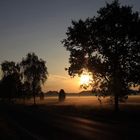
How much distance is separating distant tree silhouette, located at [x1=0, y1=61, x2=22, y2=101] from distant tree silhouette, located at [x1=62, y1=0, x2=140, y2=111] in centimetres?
7115

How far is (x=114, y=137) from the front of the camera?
59.3ft

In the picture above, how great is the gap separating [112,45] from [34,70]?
5125 centimetres

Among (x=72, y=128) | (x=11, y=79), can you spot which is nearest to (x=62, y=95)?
(x=11, y=79)

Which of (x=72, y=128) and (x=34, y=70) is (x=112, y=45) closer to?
(x=72, y=128)

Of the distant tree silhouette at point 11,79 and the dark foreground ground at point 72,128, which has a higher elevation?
the distant tree silhouette at point 11,79

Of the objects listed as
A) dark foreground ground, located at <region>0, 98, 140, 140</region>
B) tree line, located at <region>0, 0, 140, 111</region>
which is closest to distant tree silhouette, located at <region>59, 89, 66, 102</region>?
tree line, located at <region>0, 0, 140, 111</region>

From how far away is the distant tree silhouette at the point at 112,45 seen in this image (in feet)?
138

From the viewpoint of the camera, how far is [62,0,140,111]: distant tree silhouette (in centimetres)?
4194

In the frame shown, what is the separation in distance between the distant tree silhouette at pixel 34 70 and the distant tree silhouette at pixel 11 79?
19714mm

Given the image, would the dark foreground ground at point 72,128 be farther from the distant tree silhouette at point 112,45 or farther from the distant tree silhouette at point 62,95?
the distant tree silhouette at point 62,95

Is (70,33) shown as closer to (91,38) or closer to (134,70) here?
(91,38)

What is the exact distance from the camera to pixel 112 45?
4256 cm

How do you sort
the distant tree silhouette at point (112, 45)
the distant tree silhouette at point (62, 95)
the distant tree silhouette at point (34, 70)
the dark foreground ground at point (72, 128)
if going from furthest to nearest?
the distant tree silhouette at point (62, 95) → the distant tree silhouette at point (34, 70) → the distant tree silhouette at point (112, 45) → the dark foreground ground at point (72, 128)

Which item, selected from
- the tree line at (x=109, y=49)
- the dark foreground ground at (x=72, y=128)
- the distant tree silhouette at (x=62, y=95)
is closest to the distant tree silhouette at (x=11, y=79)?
the distant tree silhouette at (x=62, y=95)
